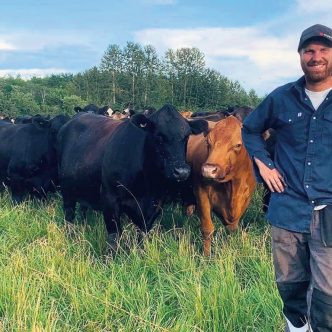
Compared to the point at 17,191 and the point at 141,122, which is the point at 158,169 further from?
the point at 17,191

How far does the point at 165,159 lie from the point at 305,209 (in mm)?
2757

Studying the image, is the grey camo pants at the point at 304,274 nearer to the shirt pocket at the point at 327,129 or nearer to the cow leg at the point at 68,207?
Answer: the shirt pocket at the point at 327,129

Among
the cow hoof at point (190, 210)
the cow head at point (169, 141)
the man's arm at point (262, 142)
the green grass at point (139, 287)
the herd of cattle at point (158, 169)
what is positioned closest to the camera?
the man's arm at point (262, 142)

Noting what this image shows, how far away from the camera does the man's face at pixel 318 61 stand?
336 cm

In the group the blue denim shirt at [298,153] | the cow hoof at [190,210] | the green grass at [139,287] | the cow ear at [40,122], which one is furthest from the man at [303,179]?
the cow ear at [40,122]

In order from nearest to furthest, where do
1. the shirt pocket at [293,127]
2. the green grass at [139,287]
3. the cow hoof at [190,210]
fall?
the shirt pocket at [293,127]
the green grass at [139,287]
the cow hoof at [190,210]

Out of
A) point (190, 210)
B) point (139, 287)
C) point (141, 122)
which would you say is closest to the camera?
point (139, 287)

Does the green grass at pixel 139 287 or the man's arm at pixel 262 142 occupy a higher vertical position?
the man's arm at pixel 262 142

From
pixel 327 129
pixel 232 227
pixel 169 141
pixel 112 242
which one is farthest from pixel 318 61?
pixel 112 242

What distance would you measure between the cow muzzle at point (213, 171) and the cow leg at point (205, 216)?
619mm

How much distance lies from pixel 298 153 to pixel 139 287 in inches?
74.5

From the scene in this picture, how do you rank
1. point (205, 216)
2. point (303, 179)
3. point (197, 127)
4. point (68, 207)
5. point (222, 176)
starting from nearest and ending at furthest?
1. point (303, 179)
2. point (222, 176)
3. point (205, 216)
4. point (197, 127)
5. point (68, 207)

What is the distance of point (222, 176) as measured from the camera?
19.2 feet

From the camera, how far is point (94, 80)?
60.1 m
